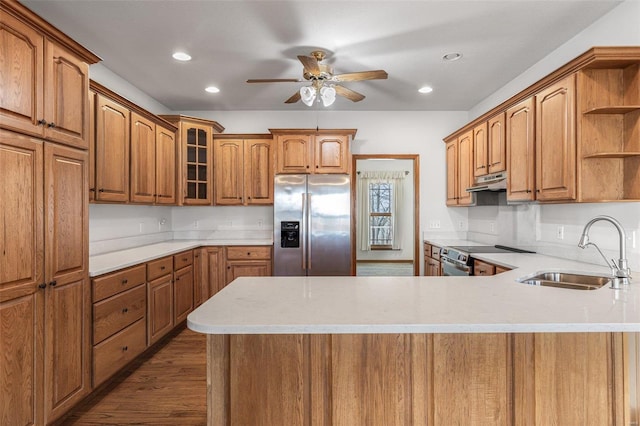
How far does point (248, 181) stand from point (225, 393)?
10.9ft

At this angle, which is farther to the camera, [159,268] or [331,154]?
[331,154]

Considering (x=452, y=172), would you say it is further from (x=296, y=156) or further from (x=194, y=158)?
(x=194, y=158)

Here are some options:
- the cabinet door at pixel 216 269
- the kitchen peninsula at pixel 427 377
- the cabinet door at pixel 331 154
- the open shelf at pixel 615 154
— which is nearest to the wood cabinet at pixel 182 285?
the cabinet door at pixel 216 269

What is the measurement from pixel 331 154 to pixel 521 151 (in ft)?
6.83

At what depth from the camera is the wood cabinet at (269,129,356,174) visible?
421 centimetres

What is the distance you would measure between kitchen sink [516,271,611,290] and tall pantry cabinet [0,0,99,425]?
2.73m

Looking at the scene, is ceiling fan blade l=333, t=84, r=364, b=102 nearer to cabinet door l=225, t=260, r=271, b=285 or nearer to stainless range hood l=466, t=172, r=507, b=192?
stainless range hood l=466, t=172, r=507, b=192

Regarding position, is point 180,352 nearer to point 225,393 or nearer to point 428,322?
point 225,393

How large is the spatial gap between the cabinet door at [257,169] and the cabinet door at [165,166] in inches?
34.4

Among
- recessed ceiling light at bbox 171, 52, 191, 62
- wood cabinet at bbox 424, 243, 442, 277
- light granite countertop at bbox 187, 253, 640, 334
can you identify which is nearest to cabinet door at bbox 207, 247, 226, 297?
recessed ceiling light at bbox 171, 52, 191, 62

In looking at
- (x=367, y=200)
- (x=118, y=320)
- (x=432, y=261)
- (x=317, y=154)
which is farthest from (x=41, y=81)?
(x=367, y=200)

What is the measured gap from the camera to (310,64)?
251 centimetres

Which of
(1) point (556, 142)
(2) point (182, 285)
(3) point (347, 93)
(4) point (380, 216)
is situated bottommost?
(2) point (182, 285)

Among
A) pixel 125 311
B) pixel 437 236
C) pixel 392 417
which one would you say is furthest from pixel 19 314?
pixel 437 236
